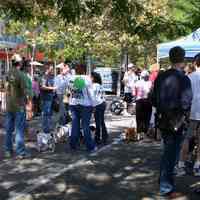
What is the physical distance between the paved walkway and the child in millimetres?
803

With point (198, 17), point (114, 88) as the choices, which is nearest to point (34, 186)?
point (198, 17)

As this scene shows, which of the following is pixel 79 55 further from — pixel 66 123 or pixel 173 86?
pixel 173 86

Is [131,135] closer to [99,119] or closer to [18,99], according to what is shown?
[99,119]

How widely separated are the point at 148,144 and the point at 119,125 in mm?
4743

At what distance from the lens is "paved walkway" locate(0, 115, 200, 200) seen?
8305 mm

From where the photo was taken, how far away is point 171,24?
7504mm

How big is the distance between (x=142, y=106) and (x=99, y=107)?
184 cm

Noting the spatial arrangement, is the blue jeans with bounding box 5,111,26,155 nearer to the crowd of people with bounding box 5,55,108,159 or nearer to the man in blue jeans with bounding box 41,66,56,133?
the crowd of people with bounding box 5,55,108,159

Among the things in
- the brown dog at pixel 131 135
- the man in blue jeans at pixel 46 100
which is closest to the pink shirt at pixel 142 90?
the brown dog at pixel 131 135

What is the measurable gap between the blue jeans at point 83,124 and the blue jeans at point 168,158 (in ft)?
13.8

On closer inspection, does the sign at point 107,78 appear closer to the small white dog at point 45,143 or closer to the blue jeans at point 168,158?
the small white dog at point 45,143

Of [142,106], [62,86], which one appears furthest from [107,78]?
[62,86]

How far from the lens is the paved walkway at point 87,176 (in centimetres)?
830

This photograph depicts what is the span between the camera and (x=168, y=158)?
26.3 ft
